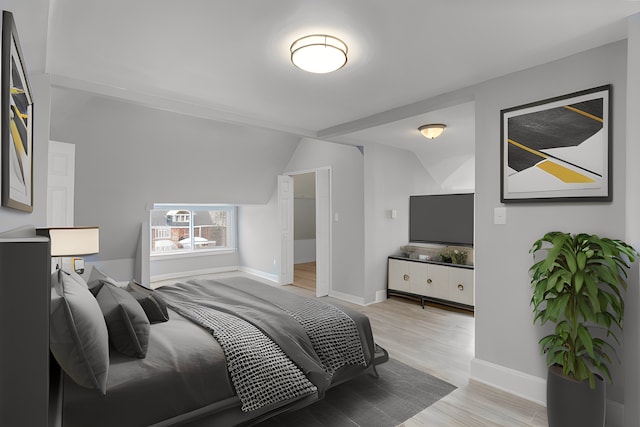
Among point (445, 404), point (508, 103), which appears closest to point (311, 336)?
point (445, 404)

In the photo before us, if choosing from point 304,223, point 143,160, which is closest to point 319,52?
point 143,160

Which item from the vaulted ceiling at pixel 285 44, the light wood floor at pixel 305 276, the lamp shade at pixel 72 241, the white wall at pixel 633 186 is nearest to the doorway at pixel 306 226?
the light wood floor at pixel 305 276

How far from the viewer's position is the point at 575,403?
195 centimetres

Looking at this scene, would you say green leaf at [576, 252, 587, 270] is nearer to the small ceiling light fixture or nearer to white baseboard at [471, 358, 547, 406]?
white baseboard at [471, 358, 547, 406]

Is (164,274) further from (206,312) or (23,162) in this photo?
(23,162)

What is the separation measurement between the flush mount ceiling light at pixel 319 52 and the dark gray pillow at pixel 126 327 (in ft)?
5.93

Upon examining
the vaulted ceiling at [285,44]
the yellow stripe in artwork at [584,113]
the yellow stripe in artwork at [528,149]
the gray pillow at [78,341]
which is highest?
the vaulted ceiling at [285,44]

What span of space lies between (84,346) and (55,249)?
4.96 feet

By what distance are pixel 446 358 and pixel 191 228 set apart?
18.6 feet

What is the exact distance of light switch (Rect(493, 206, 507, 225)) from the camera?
2666 millimetres

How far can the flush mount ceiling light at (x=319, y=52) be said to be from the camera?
82.4 inches

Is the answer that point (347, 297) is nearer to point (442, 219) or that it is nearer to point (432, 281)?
point (432, 281)

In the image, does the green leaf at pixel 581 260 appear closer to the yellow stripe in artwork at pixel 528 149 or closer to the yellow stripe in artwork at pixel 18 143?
the yellow stripe in artwork at pixel 528 149

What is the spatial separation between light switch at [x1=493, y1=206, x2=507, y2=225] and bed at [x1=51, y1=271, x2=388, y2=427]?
1.33 meters
